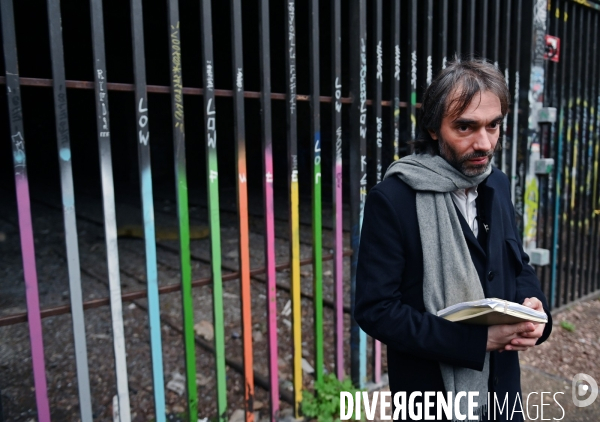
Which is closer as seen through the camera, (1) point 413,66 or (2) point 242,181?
(2) point 242,181

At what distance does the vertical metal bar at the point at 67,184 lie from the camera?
1988 mm

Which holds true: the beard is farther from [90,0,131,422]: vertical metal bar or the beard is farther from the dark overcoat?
[90,0,131,422]: vertical metal bar

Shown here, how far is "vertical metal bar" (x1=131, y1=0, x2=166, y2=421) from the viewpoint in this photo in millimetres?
2164

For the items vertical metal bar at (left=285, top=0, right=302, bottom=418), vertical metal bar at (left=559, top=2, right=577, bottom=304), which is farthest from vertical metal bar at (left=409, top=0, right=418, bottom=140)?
vertical metal bar at (left=559, top=2, right=577, bottom=304)

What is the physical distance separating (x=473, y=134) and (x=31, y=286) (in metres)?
1.86

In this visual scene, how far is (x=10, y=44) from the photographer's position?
6.19 ft

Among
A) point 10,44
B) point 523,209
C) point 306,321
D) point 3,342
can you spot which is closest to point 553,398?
point 523,209

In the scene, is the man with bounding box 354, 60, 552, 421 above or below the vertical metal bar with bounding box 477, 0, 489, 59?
below

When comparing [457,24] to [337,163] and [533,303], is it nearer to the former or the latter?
[337,163]

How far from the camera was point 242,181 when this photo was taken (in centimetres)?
256

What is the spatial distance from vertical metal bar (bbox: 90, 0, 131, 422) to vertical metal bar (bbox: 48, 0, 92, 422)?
13 cm

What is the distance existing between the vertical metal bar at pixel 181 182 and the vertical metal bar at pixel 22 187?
0.65m

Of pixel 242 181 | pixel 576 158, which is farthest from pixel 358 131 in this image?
pixel 576 158

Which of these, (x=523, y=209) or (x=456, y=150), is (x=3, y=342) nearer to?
(x=456, y=150)
